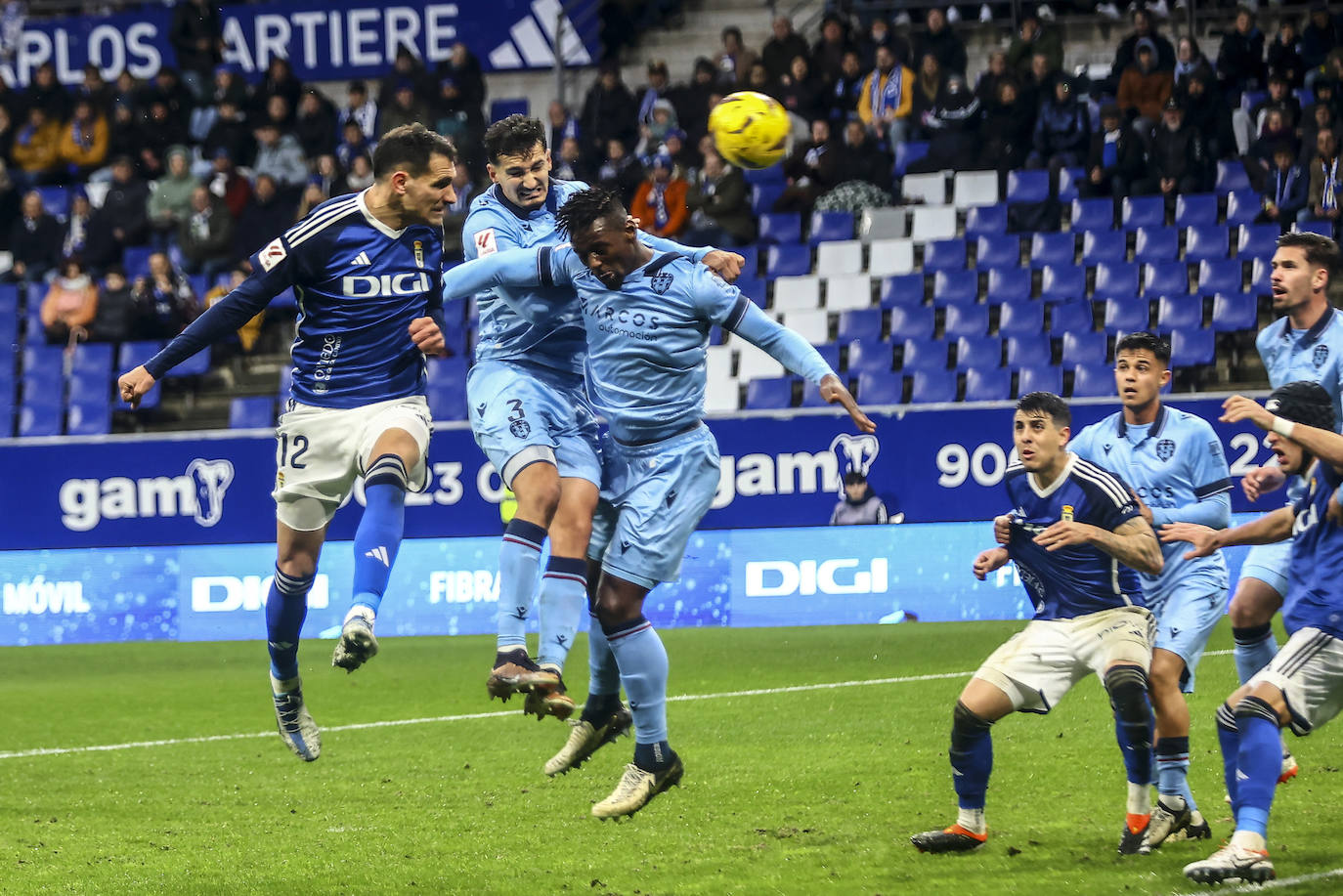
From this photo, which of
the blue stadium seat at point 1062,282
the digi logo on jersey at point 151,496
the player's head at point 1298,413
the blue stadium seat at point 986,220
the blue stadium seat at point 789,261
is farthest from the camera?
the blue stadium seat at point 789,261

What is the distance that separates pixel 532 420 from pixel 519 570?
64 cm

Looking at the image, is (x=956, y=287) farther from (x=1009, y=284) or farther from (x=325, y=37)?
(x=325, y=37)

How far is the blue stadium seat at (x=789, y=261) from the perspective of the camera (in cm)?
1858

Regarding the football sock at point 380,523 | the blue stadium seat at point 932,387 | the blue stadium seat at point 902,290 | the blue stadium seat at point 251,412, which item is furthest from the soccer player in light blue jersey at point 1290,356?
the blue stadium seat at point 251,412

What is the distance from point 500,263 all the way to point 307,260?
0.77m

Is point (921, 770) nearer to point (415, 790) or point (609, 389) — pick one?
point (415, 790)

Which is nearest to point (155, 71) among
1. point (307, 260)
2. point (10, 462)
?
point (10, 462)

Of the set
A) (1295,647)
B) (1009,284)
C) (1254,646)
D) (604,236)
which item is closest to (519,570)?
(604,236)

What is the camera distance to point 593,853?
7.97 m

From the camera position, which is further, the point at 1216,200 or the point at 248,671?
the point at 1216,200

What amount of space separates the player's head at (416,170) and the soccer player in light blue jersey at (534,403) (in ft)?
1.15

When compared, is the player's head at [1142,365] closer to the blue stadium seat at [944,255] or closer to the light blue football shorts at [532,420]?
the light blue football shorts at [532,420]

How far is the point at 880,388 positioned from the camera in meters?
17.3

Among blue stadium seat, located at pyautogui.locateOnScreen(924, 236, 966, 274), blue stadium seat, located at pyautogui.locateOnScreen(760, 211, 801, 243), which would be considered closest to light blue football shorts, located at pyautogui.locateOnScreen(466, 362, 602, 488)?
blue stadium seat, located at pyautogui.locateOnScreen(924, 236, 966, 274)
